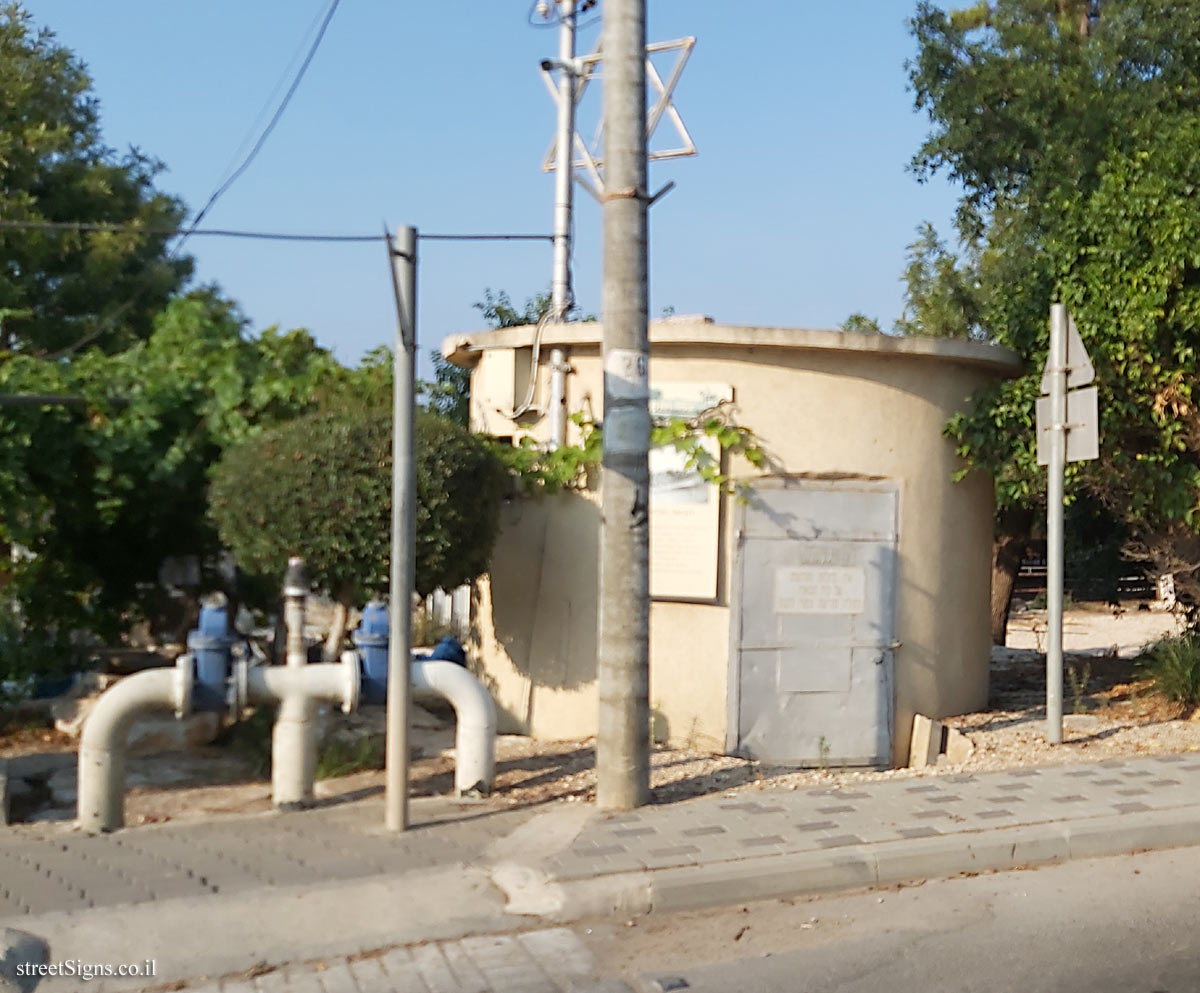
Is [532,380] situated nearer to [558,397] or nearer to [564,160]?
[558,397]

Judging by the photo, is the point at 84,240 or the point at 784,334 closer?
the point at 784,334

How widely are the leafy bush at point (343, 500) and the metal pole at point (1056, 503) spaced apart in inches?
153

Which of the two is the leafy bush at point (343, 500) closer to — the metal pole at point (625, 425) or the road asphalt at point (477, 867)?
the metal pole at point (625, 425)

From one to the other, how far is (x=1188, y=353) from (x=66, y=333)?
1674 centimetres

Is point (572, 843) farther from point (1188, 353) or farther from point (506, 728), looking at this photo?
point (1188, 353)

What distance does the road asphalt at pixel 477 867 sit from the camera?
5.07 meters

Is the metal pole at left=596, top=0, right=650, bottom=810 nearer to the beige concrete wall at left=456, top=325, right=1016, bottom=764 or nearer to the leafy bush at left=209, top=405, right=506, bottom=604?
the leafy bush at left=209, top=405, right=506, bottom=604

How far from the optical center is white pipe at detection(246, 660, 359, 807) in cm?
696

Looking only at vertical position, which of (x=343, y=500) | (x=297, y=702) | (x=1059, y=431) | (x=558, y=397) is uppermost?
(x=558, y=397)

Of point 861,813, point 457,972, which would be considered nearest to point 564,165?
point 861,813

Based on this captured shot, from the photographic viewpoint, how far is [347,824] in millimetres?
6777

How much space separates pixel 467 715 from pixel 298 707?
96 cm

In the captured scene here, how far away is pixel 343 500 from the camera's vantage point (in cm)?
761

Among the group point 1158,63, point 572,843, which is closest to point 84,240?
point 1158,63
